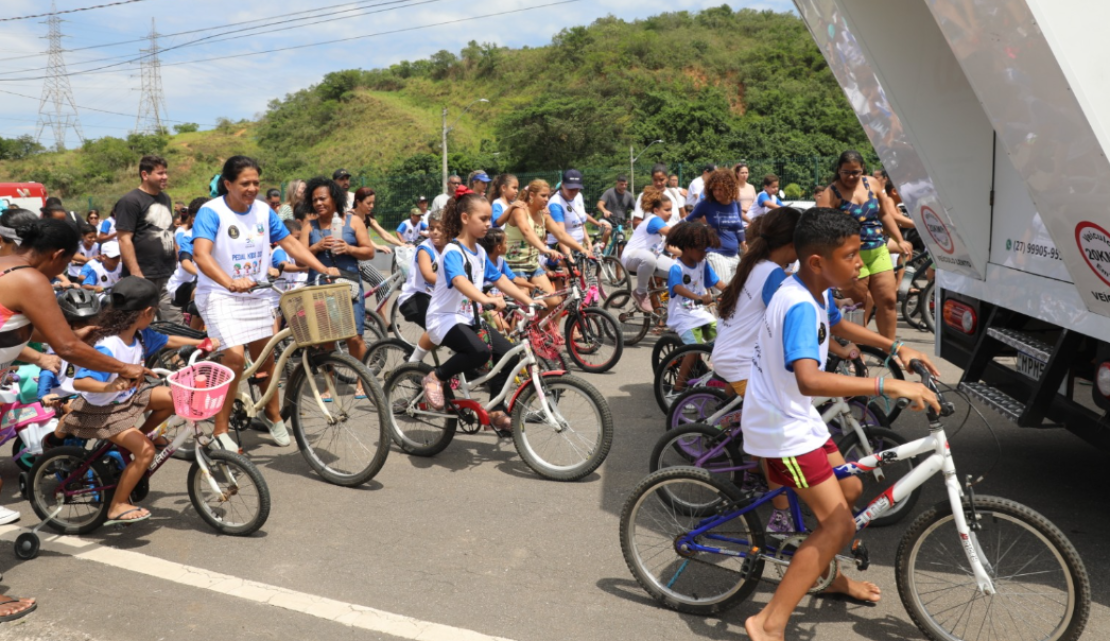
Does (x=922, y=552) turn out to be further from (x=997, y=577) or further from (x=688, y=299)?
(x=688, y=299)

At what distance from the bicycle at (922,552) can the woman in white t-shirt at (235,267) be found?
2.87 metres

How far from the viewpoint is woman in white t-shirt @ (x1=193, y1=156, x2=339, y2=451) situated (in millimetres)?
5371

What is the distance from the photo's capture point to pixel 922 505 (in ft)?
16.0

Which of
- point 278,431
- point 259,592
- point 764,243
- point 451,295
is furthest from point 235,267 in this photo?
point 764,243

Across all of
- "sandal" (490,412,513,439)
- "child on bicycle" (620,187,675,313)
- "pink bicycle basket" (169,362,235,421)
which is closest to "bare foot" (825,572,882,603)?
"sandal" (490,412,513,439)

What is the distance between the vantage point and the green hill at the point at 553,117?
51.0 meters

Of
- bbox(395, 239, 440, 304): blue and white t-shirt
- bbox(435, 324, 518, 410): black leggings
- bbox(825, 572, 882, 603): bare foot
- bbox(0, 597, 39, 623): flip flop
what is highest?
bbox(395, 239, 440, 304): blue and white t-shirt

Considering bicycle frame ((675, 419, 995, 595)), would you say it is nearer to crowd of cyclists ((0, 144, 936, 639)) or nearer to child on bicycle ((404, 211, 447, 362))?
crowd of cyclists ((0, 144, 936, 639))

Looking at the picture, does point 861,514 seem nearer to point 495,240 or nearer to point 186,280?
point 495,240

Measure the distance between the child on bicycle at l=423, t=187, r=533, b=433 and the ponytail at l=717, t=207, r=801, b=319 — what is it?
149cm

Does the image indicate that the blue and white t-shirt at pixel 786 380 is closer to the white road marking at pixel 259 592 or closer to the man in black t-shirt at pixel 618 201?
the white road marking at pixel 259 592

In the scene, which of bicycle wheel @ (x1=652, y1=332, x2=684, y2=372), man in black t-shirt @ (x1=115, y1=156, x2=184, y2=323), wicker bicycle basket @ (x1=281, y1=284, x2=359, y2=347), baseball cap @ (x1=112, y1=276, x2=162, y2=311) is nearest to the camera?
baseball cap @ (x1=112, y1=276, x2=162, y2=311)

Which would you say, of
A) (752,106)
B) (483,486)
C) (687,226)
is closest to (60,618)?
(483,486)

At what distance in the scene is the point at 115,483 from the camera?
460cm
